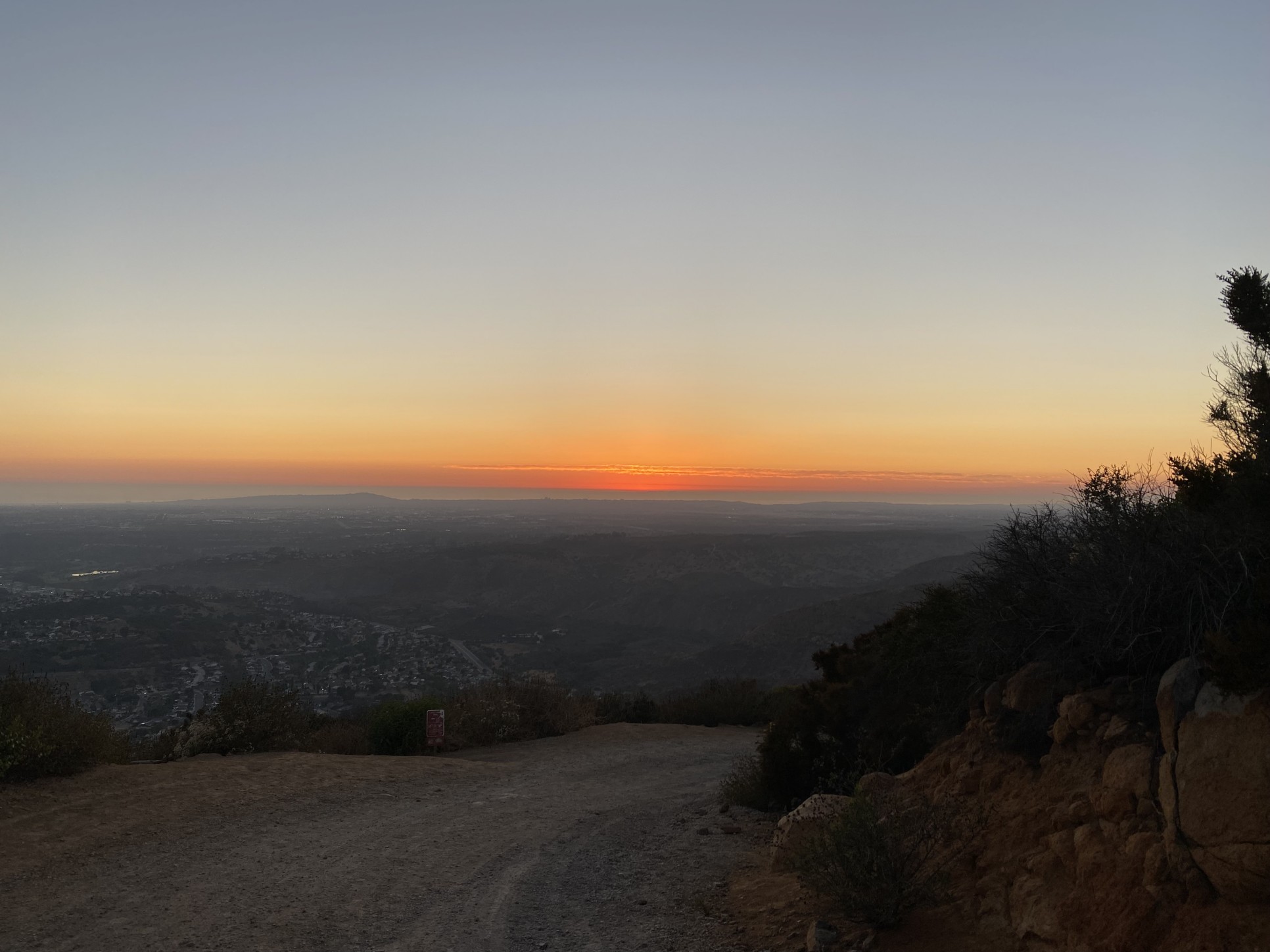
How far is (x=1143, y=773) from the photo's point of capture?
5.50 meters

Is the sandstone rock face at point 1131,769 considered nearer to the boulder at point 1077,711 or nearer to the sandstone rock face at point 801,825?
the boulder at point 1077,711

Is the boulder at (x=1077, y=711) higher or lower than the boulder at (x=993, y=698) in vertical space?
higher

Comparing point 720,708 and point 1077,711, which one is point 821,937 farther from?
point 720,708

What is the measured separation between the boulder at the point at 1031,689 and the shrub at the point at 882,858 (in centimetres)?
118

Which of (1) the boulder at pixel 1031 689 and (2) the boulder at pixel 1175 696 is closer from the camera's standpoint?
A: (2) the boulder at pixel 1175 696

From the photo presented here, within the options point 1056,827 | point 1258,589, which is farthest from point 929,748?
point 1258,589

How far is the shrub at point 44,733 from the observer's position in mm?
10305

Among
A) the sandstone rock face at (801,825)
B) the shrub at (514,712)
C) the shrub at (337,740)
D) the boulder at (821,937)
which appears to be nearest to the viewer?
the boulder at (821,937)

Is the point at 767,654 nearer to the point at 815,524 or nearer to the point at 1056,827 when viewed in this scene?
→ the point at 1056,827

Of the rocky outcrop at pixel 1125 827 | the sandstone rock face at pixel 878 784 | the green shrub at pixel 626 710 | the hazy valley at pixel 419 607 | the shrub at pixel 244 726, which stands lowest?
the hazy valley at pixel 419 607

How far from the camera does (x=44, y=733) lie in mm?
10711

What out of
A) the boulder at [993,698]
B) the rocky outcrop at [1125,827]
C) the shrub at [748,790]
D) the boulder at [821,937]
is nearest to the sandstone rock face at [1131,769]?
the rocky outcrop at [1125,827]

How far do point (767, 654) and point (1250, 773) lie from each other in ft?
142

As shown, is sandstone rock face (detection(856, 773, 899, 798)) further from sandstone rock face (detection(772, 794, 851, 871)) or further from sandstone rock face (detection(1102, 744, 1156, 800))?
sandstone rock face (detection(1102, 744, 1156, 800))
